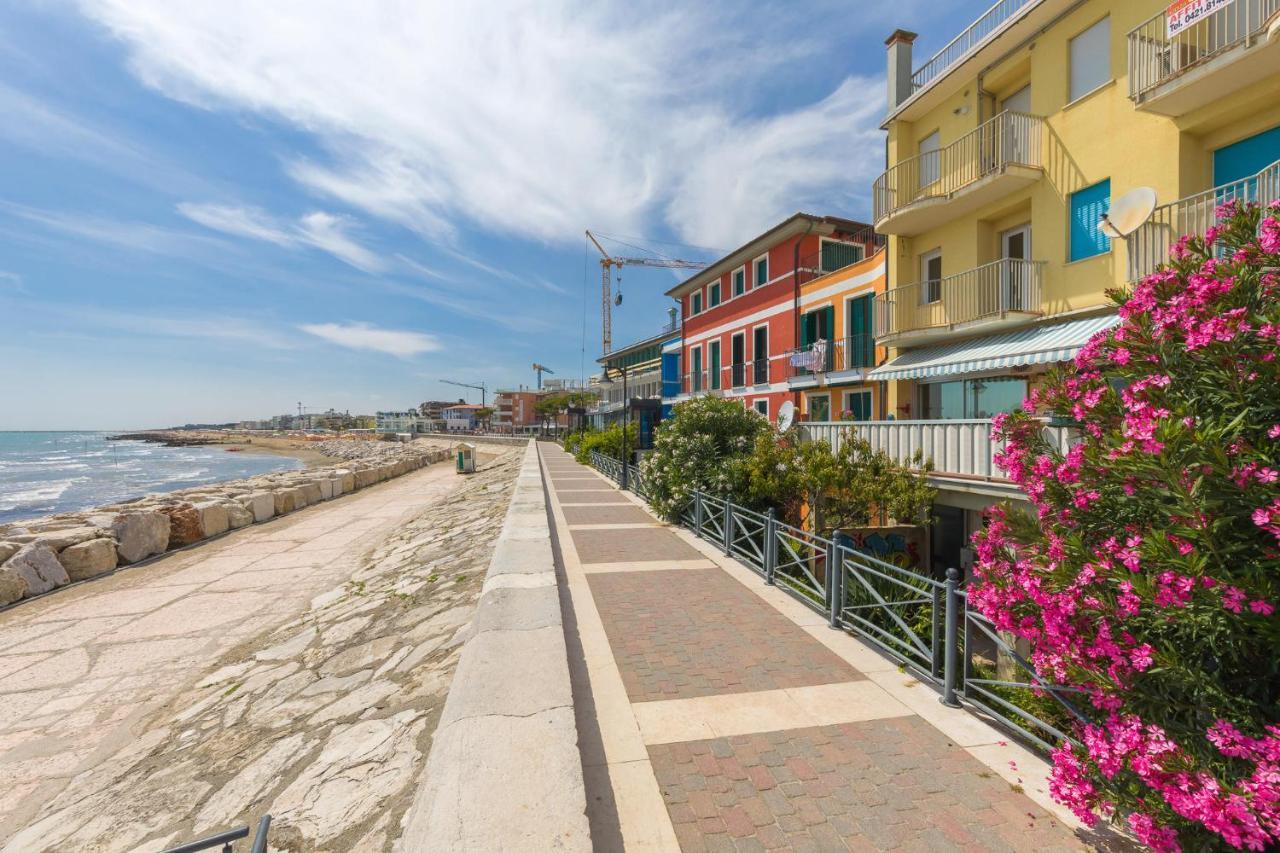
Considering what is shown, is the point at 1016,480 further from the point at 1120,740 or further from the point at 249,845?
the point at 249,845

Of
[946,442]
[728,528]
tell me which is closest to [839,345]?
[946,442]

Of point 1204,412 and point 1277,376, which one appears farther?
point 1204,412

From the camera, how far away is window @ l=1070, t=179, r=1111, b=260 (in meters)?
9.45

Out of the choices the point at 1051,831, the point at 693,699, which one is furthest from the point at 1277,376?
the point at 693,699

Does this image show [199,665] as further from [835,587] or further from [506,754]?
[835,587]

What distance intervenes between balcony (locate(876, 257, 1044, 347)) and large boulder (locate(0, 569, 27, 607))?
1930cm

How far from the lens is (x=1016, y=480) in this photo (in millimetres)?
3502

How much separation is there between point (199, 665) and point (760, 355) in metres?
18.3

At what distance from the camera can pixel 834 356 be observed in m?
16.7

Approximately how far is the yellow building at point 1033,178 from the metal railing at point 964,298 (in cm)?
3

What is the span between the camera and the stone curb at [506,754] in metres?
2.41

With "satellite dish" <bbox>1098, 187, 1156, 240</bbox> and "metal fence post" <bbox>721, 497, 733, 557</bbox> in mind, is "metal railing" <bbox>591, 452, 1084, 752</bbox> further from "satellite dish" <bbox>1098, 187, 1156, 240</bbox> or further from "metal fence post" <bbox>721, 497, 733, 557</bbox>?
"satellite dish" <bbox>1098, 187, 1156, 240</bbox>

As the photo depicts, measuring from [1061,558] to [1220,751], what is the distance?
90 centimetres

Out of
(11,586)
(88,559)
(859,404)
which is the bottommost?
(11,586)
